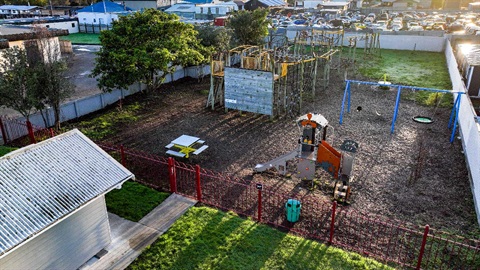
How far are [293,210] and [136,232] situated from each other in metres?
4.71

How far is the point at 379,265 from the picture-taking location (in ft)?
29.9

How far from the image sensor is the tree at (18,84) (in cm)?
1528

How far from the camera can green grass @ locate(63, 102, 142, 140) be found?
1753cm

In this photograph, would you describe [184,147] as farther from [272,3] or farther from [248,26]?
[272,3]

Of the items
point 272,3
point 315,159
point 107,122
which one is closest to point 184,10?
point 272,3

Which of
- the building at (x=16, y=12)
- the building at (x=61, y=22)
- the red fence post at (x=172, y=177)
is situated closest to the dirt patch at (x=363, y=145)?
the red fence post at (x=172, y=177)

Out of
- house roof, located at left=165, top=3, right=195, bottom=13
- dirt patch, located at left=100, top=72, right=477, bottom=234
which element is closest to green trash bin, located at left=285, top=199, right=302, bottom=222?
dirt patch, located at left=100, top=72, right=477, bottom=234

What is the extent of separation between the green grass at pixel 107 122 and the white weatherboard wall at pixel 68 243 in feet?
28.0

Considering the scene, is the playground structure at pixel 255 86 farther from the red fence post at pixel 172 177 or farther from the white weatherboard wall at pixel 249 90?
the red fence post at pixel 172 177

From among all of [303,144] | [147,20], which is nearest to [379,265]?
[303,144]

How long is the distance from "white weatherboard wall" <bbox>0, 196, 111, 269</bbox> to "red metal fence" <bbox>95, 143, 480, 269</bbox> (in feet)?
11.2

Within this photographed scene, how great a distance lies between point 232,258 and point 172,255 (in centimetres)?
162

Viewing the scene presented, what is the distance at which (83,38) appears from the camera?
49250mm

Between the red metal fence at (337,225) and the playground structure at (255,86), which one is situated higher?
the playground structure at (255,86)
